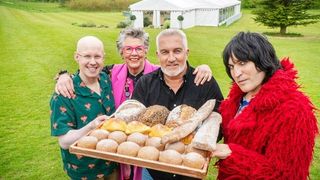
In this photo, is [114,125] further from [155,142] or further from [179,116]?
[179,116]

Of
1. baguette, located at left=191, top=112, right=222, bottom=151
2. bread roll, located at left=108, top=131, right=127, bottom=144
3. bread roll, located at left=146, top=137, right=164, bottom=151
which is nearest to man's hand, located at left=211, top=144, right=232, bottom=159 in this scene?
baguette, located at left=191, top=112, right=222, bottom=151

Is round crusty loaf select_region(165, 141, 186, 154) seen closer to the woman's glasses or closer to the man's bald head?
the man's bald head

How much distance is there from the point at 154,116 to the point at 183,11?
97.2 ft

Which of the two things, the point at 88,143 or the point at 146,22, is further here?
the point at 146,22

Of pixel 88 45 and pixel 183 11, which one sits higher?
pixel 183 11

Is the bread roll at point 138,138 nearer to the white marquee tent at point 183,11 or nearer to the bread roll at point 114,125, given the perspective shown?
the bread roll at point 114,125

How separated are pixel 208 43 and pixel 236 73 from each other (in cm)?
1813

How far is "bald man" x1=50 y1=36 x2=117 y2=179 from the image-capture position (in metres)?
3.16

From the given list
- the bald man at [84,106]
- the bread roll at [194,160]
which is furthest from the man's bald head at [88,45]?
the bread roll at [194,160]

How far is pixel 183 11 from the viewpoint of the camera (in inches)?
1241

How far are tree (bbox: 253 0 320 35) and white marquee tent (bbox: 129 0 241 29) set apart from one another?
20.7ft

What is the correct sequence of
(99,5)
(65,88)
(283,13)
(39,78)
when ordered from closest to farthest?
1. (65,88)
2. (39,78)
3. (283,13)
4. (99,5)

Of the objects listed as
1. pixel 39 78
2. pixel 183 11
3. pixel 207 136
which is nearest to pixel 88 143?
pixel 207 136

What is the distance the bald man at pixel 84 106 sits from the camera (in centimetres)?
316
